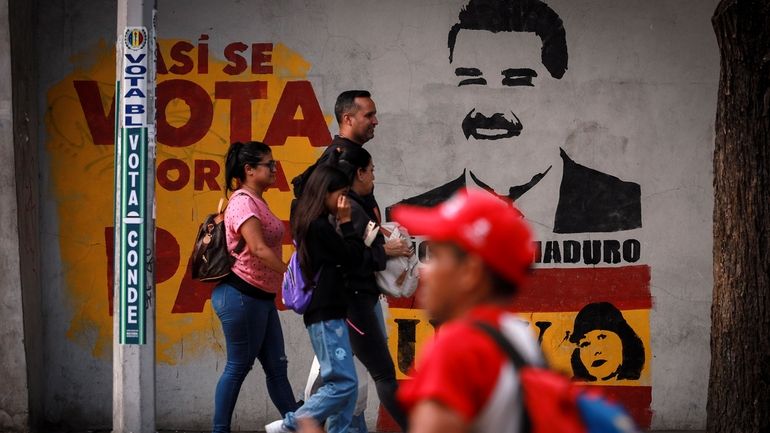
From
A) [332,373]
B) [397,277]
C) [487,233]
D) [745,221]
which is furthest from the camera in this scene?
[397,277]

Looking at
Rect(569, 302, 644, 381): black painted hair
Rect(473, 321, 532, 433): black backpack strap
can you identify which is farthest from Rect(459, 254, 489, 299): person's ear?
Rect(569, 302, 644, 381): black painted hair

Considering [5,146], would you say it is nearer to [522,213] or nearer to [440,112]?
[440,112]

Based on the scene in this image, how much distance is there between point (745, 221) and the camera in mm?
6410

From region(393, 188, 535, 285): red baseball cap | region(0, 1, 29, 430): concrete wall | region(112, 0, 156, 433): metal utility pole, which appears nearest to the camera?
region(393, 188, 535, 285): red baseball cap

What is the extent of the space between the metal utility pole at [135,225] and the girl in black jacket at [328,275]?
42.6 inches

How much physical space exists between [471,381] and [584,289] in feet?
20.1

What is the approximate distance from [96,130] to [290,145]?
1.40 metres

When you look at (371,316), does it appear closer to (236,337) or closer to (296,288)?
(296,288)

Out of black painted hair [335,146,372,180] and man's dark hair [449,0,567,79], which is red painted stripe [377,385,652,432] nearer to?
man's dark hair [449,0,567,79]

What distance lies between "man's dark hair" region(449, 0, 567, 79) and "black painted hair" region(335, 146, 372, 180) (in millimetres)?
2016

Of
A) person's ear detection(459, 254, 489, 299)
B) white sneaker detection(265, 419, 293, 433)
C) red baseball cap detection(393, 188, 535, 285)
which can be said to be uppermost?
red baseball cap detection(393, 188, 535, 285)

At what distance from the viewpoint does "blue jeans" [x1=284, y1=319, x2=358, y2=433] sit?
6520mm

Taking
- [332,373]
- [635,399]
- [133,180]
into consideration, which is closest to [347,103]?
[133,180]

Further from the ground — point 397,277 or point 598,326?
point 397,277
